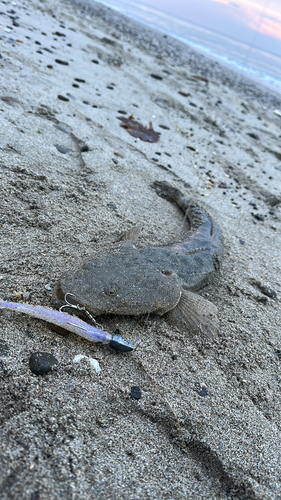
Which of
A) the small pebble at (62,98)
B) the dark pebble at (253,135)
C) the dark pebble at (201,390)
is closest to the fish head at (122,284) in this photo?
the dark pebble at (201,390)

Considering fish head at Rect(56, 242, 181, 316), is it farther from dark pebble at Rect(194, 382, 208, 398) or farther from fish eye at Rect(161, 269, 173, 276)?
dark pebble at Rect(194, 382, 208, 398)

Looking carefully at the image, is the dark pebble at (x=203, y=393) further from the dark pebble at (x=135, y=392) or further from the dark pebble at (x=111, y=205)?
the dark pebble at (x=111, y=205)

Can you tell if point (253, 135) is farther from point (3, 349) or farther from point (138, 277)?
point (3, 349)

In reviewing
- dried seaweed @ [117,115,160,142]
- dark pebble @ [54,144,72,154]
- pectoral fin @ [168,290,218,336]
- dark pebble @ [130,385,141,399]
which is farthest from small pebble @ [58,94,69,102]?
dark pebble @ [130,385,141,399]

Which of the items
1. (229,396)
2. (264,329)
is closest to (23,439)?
(229,396)

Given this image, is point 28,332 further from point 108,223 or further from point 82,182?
point 82,182

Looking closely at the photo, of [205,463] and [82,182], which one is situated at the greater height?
[82,182]
